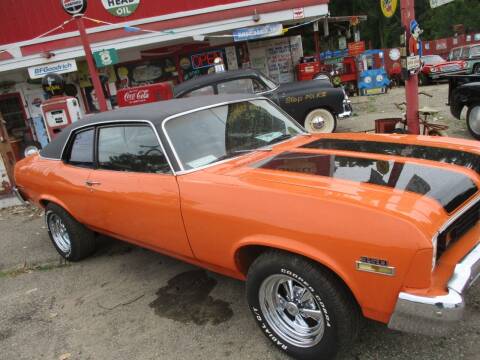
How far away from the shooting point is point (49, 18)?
1136 cm

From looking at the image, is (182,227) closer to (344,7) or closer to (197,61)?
(197,61)

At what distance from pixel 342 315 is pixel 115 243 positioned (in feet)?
10.9

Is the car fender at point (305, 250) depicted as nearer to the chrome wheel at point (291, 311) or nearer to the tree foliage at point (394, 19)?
the chrome wheel at point (291, 311)

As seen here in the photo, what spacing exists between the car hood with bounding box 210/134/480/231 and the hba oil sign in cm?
966

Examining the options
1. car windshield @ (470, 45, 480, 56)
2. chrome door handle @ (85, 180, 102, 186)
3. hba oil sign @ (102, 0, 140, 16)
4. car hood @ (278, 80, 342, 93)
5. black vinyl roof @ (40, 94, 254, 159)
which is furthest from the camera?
car windshield @ (470, 45, 480, 56)

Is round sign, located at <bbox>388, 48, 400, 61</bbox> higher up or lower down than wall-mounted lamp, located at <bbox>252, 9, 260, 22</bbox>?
lower down

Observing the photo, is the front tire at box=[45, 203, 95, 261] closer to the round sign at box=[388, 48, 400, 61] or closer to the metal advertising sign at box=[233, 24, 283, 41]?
the metal advertising sign at box=[233, 24, 283, 41]

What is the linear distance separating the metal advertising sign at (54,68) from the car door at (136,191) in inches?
322

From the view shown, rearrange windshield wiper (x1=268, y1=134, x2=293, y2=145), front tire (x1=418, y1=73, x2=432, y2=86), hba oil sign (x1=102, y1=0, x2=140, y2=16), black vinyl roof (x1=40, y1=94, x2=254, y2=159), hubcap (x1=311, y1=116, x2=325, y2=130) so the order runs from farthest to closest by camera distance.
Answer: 1. front tire (x1=418, y1=73, x2=432, y2=86)
2. hba oil sign (x1=102, y1=0, x2=140, y2=16)
3. hubcap (x1=311, y1=116, x2=325, y2=130)
4. windshield wiper (x1=268, y1=134, x2=293, y2=145)
5. black vinyl roof (x1=40, y1=94, x2=254, y2=159)

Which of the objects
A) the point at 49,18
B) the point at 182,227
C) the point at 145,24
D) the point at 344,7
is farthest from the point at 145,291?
the point at 344,7

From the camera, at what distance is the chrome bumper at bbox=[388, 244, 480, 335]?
75.5 inches

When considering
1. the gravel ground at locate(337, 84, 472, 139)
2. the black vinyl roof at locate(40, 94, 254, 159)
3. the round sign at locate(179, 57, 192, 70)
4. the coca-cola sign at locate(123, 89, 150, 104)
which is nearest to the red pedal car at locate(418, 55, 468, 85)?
the gravel ground at locate(337, 84, 472, 139)

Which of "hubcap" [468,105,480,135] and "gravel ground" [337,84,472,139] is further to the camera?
"gravel ground" [337,84,472,139]

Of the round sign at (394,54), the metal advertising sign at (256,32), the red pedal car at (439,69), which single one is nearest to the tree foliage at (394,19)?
the red pedal car at (439,69)
